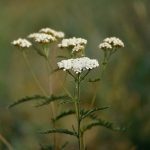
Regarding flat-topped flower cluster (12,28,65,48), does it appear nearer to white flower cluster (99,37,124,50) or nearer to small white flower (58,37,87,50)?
small white flower (58,37,87,50)

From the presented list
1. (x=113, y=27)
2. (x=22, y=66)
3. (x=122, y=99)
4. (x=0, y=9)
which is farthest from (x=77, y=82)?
(x=0, y=9)

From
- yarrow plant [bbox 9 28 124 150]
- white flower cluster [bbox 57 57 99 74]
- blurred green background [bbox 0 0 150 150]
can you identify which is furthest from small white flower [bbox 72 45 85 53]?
blurred green background [bbox 0 0 150 150]

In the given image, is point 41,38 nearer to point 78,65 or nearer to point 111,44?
point 111,44

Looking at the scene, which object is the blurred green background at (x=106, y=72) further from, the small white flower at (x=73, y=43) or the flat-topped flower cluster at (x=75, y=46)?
the small white flower at (x=73, y=43)

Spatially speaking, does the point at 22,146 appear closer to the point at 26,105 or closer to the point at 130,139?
the point at 130,139

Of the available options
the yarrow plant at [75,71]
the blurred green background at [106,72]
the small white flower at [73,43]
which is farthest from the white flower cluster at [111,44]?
the blurred green background at [106,72]

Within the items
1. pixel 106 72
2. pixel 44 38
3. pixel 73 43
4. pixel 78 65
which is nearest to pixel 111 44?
pixel 73 43

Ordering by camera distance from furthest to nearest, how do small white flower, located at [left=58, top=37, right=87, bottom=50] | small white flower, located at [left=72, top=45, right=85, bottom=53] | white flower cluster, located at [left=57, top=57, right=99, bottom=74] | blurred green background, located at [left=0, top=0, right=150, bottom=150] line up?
1. blurred green background, located at [left=0, top=0, right=150, bottom=150]
2. small white flower, located at [left=58, top=37, right=87, bottom=50]
3. small white flower, located at [left=72, top=45, right=85, bottom=53]
4. white flower cluster, located at [left=57, top=57, right=99, bottom=74]

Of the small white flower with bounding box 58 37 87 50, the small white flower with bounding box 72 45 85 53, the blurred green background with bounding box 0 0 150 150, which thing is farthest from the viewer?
the blurred green background with bounding box 0 0 150 150
